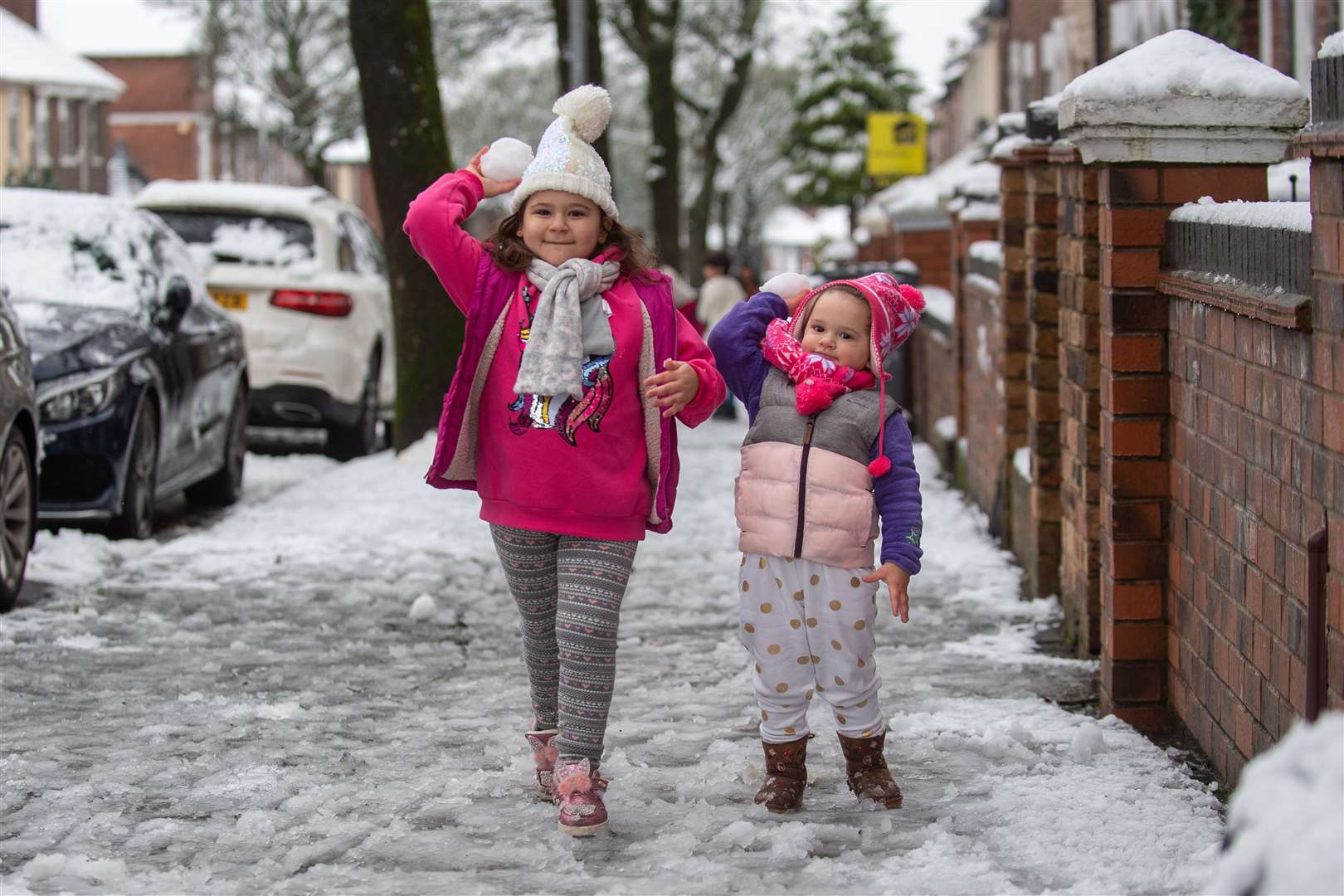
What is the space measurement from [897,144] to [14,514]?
30.4 m

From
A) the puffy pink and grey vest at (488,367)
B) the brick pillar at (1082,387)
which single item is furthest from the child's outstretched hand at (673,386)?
the brick pillar at (1082,387)

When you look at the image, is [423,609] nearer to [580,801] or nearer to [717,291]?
[580,801]

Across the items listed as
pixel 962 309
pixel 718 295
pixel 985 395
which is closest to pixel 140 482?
pixel 985 395

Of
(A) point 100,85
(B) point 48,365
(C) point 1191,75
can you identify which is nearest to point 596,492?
(C) point 1191,75

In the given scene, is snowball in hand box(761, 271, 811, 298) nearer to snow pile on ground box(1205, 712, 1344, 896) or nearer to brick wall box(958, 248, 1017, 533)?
snow pile on ground box(1205, 712, 1344, 896)

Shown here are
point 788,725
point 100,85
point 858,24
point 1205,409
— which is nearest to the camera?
point 788,725

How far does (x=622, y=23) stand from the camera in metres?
34.3

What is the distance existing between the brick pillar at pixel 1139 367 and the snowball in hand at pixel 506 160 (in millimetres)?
1555

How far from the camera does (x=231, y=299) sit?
12977mm

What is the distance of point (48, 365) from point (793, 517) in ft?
16.7

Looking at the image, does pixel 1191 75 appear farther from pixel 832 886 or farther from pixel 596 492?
pixel 832 886

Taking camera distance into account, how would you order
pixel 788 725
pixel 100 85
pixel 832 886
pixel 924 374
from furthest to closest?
1. pixel 100 85
2. pixel 924 374
3. pixel 788 725
4. pixel 832 886

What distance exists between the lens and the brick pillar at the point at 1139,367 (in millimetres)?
5289

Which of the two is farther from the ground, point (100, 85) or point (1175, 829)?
point (100, 85)
